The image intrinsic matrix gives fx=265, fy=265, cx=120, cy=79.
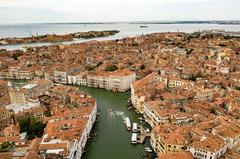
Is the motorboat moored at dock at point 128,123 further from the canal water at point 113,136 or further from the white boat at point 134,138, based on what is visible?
the white boat at point 134,138

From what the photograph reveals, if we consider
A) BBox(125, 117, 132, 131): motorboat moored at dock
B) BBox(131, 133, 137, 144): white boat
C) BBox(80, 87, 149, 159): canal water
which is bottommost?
BBox(80, 87, 149, 159): canal water

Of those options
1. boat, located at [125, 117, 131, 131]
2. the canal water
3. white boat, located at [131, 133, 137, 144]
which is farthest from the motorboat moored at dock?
white boat, located at [131, 133, 137, 144]

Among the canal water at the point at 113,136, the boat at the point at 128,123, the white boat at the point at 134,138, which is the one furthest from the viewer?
the boat at the point at 128,123

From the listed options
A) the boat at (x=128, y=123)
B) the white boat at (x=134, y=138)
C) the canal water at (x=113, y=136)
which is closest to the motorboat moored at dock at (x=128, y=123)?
the boat at (x=128, y=123)

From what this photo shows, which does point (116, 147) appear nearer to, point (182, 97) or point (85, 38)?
point (182, 97)

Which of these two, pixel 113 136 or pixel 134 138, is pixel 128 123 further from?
pixel 134 138

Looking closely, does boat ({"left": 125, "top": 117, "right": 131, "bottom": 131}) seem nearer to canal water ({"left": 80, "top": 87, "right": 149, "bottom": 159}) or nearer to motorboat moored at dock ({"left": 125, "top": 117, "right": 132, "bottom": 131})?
motorboat moored at dock ({"left": 125, "top": 117, "right": 132, "bottom": 131})

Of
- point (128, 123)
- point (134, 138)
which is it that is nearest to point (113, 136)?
point (134, 138)

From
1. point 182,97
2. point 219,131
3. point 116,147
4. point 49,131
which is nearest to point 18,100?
point 49,131
